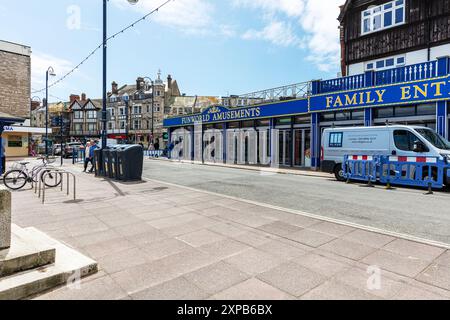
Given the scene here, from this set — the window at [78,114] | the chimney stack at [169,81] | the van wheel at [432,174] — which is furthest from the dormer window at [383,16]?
the window at [78,114]

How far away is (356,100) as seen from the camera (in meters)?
16.4

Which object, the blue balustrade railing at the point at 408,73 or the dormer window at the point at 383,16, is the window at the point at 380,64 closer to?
the dormer window at the point at 383,16

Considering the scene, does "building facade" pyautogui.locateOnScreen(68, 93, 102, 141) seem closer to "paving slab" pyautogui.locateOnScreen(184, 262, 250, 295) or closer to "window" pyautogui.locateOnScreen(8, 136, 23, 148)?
"window" pyautogui.locateOnScreen(8, 136, 23, 148)

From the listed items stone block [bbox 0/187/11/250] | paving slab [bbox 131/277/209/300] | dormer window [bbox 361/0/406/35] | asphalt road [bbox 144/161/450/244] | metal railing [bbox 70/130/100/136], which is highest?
dormer window [bbox 361/0/406/35]

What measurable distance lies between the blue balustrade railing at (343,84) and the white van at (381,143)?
4.58m

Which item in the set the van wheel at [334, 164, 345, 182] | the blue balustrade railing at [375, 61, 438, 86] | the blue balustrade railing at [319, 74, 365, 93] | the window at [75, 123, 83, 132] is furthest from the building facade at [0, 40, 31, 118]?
the blue balustrade railing at [375, 61, 438, 86]

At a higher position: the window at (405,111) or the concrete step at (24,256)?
the window at (405,111)

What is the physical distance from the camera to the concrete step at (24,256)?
10.6 ft

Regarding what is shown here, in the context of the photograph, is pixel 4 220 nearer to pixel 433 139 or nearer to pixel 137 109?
pixel 433 139

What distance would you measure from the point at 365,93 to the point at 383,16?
6.94 m

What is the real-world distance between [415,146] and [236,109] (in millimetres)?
15511

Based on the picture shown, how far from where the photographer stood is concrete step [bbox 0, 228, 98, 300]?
2.95 metres

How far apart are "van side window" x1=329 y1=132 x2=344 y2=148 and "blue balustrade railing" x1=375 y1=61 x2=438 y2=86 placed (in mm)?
4668
